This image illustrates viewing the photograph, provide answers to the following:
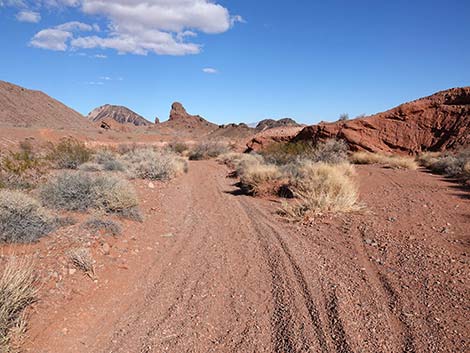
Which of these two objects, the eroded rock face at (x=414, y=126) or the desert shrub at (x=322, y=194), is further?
the eroded rock face at (x=414, y=126)

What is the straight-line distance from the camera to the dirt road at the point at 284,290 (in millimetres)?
3594

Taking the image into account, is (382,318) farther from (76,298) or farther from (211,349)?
(76,298)

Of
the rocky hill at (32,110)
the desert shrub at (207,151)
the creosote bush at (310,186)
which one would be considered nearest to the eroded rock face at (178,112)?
the rocky hill at (32,110)

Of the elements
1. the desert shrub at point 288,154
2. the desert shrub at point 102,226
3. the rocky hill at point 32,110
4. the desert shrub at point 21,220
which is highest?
the rocky hill at point 32,110

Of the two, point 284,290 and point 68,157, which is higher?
point 68,157

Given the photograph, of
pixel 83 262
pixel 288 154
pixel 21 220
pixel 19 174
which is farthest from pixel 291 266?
pixel 288 154

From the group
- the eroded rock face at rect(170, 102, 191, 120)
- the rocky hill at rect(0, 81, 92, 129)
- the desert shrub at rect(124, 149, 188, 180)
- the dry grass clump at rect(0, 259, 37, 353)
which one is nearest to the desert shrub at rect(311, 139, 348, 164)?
the desert shrub at rect(124, 149, 188, 180)

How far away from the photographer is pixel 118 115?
132m

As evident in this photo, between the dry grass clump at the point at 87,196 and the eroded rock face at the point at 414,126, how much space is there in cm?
1500

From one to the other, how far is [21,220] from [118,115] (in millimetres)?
134982

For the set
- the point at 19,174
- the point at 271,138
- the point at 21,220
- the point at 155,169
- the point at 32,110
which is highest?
the point at 32,110

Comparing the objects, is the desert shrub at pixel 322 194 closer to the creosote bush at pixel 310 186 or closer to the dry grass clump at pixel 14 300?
the creosote bush at pixel 310 186

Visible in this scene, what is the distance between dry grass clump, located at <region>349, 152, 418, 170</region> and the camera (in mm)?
15019

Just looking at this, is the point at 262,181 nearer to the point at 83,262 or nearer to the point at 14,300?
the point at 83,262
